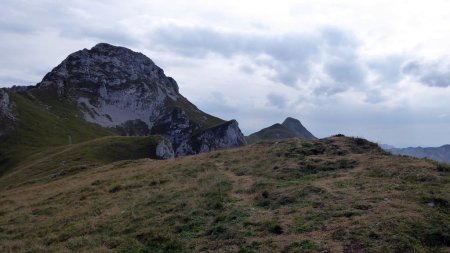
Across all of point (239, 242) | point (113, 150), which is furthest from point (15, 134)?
point (239, 242)

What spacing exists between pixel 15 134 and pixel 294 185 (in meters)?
143

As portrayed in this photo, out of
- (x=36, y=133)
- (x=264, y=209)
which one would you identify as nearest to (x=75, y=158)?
(x=36, y=133)

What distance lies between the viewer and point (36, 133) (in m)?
154

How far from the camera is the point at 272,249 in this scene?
18.8m

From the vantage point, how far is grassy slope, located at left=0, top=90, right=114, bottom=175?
5125 inches

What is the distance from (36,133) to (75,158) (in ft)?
236

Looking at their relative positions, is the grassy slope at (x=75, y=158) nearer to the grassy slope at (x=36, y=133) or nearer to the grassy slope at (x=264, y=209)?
the grassy slope at (x=36, y=133)

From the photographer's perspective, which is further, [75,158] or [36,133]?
[36,133]

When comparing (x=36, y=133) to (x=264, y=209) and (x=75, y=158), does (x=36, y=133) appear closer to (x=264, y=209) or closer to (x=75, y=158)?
(x=75, y=158)

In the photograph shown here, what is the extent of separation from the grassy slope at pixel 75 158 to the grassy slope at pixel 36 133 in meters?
19.5

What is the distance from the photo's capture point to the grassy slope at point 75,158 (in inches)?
2960

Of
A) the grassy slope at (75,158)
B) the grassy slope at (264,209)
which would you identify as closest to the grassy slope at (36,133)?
the grassy slope at (75,158)

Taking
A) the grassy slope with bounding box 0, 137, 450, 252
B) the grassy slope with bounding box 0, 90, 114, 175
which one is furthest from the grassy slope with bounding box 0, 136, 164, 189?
the grassy slope with bounding box 0, 137, 450, 252

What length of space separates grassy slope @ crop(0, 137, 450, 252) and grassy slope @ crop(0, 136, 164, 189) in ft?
104
